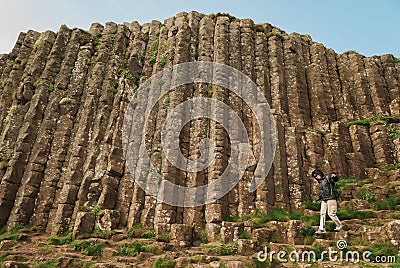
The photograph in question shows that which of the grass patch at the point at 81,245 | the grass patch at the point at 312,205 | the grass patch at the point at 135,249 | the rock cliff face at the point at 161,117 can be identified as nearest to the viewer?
the grass patch at the point at 135,249

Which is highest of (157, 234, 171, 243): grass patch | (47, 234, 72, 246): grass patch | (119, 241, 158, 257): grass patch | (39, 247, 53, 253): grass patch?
(157, 234, 171, 243): grass patch

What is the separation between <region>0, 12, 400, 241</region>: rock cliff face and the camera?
18922 millimetres

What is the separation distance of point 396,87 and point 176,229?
66.4 feet

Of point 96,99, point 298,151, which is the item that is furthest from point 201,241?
point 96,99

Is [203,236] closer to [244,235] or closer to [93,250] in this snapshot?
[244,235]

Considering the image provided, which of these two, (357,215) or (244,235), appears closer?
(357,215)

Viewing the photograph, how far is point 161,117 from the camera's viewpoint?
21938 mm

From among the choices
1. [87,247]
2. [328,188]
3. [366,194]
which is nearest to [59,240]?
[87,247]

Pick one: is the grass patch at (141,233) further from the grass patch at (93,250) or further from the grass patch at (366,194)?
the grass patch at (366,194)

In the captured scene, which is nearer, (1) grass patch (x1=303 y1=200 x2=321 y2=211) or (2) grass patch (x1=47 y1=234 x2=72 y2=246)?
(2) grass patch (x1=47 y1=234 x2=72 y2=246)


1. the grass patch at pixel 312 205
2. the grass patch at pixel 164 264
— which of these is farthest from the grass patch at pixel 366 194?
the grass patch at pixel 164 264

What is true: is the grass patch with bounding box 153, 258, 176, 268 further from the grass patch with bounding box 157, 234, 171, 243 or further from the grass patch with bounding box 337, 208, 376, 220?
the grass patch with bounding box 337, 208, 376, 220

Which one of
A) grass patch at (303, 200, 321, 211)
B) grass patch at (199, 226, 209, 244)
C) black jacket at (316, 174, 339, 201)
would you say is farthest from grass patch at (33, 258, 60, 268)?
grass patch at (303, 200, 321, 211)

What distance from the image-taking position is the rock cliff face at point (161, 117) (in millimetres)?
18922
